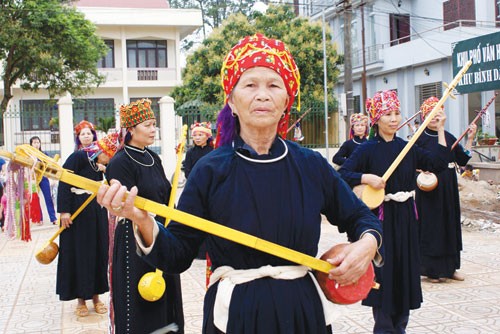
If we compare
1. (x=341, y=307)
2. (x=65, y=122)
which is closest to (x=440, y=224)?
(x=341, y=307)

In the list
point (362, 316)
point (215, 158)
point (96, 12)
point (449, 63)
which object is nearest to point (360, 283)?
point (215, 158)

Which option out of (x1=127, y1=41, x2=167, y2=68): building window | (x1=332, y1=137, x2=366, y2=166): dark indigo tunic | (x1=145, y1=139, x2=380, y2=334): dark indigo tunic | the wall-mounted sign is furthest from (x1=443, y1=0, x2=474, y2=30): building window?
(x1=145, y1=139, x2=380, y2=334): dark indigo tunic

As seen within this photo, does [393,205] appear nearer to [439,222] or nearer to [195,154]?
[439,222]

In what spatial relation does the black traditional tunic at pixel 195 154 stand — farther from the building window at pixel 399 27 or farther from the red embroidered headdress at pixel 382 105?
the building window at pixel 399 27

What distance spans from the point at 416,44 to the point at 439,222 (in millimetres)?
18240

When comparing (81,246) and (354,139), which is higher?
(354,139)

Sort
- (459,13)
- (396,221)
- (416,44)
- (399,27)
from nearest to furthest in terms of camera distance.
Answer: (396,221), (459,13), (416,44), (399,27)

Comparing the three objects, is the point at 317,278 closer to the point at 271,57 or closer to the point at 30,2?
the point at 271,57

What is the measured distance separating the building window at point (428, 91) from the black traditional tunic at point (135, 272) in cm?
1970

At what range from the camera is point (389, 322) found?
184 inches

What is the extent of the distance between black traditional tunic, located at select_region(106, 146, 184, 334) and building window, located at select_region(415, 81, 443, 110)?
19.7 metres

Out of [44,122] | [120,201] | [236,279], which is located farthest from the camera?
[44,122]

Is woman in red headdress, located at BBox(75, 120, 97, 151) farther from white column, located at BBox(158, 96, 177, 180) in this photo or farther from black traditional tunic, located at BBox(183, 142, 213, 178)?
white column, located at BBox(158, 96, 177, 180)

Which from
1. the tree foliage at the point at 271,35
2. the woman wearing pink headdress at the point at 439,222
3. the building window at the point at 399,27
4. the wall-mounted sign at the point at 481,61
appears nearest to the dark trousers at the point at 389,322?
the woman wearing pink headdress at the point at 439,222
